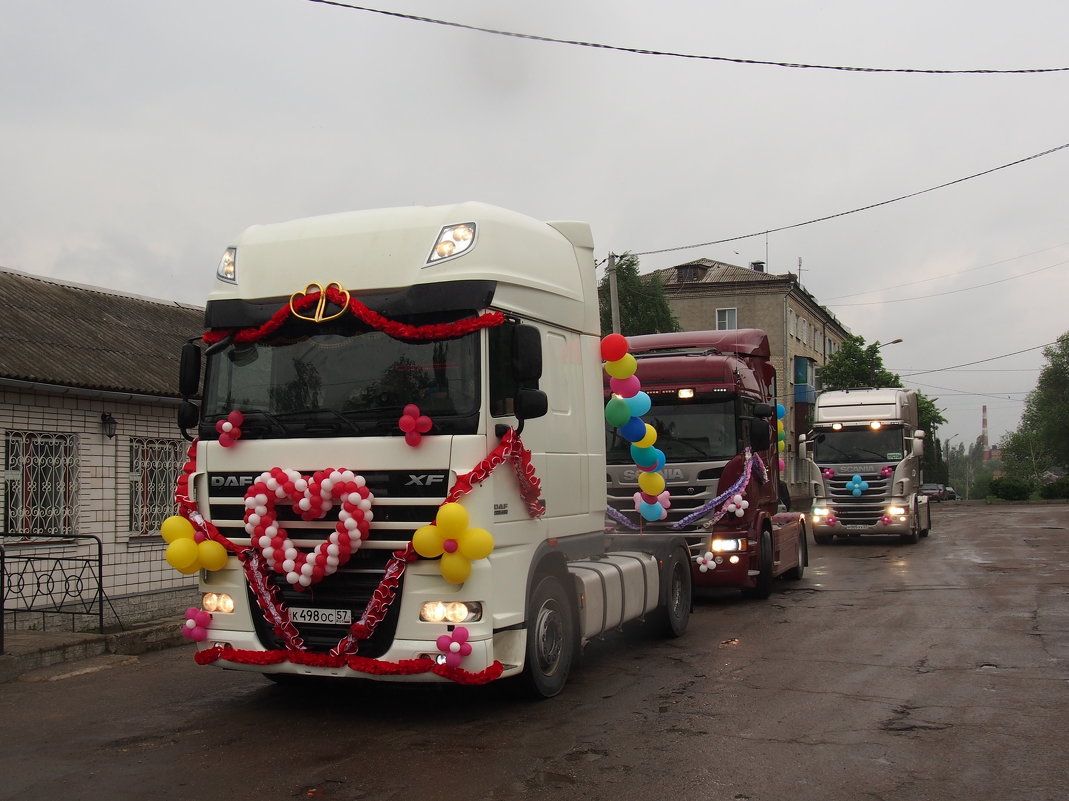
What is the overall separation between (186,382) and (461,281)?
229cm

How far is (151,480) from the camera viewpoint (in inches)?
537

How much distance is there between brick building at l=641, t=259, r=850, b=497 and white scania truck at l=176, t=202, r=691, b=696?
46.7 meters

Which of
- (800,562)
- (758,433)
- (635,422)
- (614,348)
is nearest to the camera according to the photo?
(614,348)

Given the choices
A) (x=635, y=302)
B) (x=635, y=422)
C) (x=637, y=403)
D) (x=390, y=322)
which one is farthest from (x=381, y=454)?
(x=635, y=302)

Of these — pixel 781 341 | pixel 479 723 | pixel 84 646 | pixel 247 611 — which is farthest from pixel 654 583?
pixel 781 341

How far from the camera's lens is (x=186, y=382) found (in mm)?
7727

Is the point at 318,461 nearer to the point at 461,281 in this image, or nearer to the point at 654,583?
the point at 461,281

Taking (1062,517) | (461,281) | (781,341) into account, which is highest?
(781,341)

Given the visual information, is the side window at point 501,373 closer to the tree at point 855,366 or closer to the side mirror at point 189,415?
the side mirror at point 189,415

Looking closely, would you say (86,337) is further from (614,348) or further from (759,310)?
(759,310)

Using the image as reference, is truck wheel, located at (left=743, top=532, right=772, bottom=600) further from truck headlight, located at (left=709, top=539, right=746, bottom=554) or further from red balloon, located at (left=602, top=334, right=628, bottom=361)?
red balloon, located at (left=602, top=334, right=628, bottom=361)

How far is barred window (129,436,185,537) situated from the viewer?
13.3 m

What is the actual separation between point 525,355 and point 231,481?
2.21 meters

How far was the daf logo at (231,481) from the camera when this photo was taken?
7.13 meters
